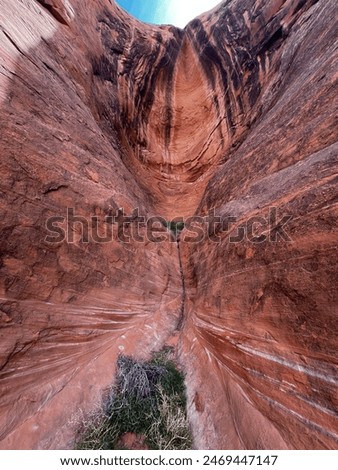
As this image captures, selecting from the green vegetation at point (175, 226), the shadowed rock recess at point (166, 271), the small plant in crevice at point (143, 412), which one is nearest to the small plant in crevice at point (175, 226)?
the green vegetation at point (175, 226)

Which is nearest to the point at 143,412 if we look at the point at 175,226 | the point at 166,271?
the point at 166,271

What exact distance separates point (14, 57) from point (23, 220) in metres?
3.56

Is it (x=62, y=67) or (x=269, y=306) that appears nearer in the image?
(x=269, y=306)

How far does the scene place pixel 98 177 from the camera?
4.91 metres

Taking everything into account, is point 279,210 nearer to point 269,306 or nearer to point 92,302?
point 269,306

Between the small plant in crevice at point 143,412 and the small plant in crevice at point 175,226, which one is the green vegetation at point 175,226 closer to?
the small plant in crevice at point 175,226

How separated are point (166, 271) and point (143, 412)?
3.09m

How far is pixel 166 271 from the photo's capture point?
573 cm

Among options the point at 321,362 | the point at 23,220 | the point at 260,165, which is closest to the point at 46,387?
the point at 23,220

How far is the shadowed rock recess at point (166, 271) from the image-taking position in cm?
264

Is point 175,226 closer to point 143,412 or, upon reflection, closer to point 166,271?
point 166,271

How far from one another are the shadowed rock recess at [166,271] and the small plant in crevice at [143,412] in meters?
0.23

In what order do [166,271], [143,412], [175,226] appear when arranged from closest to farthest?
[143,412] → [166,271] → [175,226]

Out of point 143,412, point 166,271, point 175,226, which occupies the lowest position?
point 143,412
